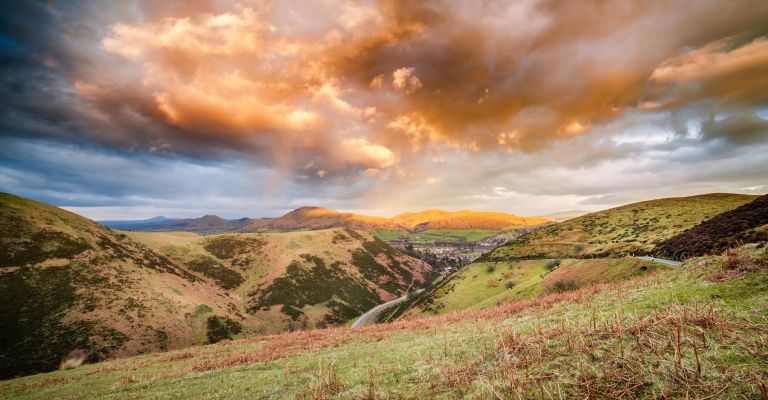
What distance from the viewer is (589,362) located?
809 centimetres

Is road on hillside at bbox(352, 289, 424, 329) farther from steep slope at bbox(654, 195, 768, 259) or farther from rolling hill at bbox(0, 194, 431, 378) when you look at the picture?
steep slope at bbox(654, 195, 768, 259)

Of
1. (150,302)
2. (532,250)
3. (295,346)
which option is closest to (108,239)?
(150,302)

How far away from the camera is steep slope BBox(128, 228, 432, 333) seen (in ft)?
391

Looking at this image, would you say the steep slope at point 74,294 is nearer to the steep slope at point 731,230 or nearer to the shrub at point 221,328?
the shrub at point 221,328

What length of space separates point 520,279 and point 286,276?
10344 centimetres

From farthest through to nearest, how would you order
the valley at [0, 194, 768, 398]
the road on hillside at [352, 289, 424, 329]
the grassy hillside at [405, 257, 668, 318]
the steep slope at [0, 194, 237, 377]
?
1. the road on hillside at [352, 289, 424, 329]
2. the steep slope at [0, 194, 237, 377]
3. the grassy hillside at [405, 257, 668, 318]
4. the valley at [0, 194, 768, 398]

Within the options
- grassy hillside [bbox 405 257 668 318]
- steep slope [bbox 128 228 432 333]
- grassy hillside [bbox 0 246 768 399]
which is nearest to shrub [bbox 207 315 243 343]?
steep slope [bbox 128 228 432 333]

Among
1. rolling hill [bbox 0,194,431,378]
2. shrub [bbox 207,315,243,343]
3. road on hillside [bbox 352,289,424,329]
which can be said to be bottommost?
road on hillside [bbox 352,289,424,329]

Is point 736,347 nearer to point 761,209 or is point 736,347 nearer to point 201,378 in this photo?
point 201,378

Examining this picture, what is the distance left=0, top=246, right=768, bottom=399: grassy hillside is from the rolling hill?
61621mm

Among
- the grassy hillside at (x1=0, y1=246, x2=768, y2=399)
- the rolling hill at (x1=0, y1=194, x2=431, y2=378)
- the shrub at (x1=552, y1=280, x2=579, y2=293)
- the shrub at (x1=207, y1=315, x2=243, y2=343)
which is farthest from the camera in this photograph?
the shrub at (x1=207, y1=315, x2=243, y2=343)

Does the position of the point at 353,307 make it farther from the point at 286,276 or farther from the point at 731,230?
the point at 731,230

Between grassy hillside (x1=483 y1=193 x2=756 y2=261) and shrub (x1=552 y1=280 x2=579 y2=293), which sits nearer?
shrub (x1=552 y1=280 x2=579 y2=293)

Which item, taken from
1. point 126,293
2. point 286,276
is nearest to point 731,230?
point 126,293
